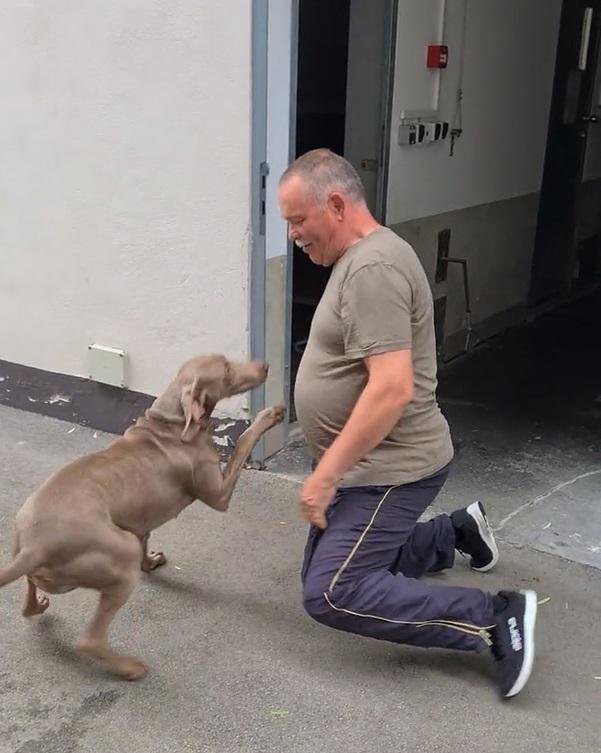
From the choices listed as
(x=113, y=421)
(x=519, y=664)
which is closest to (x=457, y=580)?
(x=519, y=664)

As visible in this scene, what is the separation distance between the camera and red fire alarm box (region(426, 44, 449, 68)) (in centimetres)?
488

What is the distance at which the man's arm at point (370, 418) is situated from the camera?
2439mm

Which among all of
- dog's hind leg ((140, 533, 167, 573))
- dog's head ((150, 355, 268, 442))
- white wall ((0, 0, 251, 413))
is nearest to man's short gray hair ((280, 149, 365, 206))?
dog's head ((150, 355, 268, 442))

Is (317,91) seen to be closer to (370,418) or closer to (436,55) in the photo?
(436,55)

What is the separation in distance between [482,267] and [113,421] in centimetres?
285

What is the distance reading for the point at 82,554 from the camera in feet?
8.13

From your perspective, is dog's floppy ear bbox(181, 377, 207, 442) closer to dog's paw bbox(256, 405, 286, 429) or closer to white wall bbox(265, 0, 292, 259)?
dog's paw bbox(256, 405, 286, 429)

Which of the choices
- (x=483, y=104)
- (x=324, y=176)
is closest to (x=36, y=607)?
(x=324, y=176)

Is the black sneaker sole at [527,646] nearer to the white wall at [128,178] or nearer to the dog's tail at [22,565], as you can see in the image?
the dog's tail at [22,565]

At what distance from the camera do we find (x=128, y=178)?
4.12 meters

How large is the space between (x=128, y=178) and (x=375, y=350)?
2145mm

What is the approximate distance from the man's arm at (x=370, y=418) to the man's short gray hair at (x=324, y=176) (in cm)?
50

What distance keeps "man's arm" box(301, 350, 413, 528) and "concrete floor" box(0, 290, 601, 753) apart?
64 cm

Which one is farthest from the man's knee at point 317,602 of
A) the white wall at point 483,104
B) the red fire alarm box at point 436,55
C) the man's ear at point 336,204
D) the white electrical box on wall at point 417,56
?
the red fire alarm box at point 436,55
